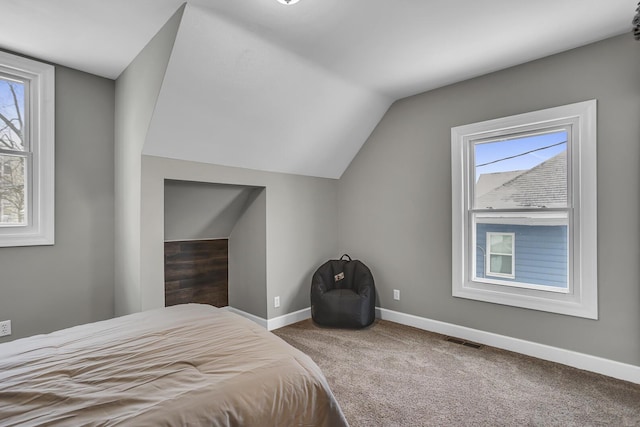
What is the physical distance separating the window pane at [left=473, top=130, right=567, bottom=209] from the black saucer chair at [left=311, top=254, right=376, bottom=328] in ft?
4.53

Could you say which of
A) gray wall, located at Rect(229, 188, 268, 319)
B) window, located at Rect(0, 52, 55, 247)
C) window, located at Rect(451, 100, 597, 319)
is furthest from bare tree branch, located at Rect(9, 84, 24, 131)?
window, located at Rect(451, 100, 597, 319)

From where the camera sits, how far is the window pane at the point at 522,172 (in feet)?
8.83

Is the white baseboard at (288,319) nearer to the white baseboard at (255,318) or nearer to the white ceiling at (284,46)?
the white baseboard at (255,318)

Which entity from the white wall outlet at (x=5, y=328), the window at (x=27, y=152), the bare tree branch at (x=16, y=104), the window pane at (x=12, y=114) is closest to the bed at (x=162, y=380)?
the white wall outlet at (x=5, y=328)

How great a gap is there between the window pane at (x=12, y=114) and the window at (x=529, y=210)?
3.78 m

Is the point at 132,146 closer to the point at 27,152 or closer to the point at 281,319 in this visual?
the point at 27,152

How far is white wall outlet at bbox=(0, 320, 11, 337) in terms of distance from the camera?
2471mm

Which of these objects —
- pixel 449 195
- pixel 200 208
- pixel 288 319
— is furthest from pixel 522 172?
pixel 200 208

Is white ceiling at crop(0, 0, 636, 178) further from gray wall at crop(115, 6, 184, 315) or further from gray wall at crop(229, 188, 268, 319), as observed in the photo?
gray wall at crop(229, 188, 268, 319)

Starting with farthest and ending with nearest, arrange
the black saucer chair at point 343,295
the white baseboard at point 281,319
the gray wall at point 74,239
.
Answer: the white baseboard at point 281,319 → the black saucer chair at point 343,295 → the gray wall at point 74,239

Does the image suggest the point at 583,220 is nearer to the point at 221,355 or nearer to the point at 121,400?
the point at 221,355

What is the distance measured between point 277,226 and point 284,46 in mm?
1778

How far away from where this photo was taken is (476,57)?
2.68m

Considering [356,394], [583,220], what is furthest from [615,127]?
[356,394]
